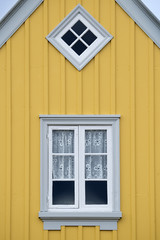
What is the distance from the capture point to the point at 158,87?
19.4 ft

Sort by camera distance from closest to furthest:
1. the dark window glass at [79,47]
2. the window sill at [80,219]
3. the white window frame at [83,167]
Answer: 1. the window sill at [80,219]
2. the white window frame at [83,167]
3. the dark window glass at [79,47]

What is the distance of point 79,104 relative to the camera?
19.3ft

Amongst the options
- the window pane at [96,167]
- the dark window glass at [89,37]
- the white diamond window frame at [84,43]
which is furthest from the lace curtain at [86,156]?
the dark window glass at [89,37]

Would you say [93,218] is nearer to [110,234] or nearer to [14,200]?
[110,234]

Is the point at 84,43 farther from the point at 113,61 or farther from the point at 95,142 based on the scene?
the point at 95,142

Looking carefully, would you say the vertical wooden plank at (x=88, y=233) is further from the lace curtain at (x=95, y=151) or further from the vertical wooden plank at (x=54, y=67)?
the vertical wooden plank at (x=54, y=67)

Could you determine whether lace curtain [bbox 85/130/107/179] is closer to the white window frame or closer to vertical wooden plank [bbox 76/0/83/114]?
the white window frame

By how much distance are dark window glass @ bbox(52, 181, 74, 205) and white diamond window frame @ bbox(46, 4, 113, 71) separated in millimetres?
1769

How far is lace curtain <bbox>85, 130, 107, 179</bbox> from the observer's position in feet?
19.5

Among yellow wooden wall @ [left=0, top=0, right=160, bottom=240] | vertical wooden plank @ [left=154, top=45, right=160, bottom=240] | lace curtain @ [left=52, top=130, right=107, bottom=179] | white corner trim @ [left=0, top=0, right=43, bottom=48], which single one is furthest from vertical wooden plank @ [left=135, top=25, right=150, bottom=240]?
white corner trim @ [left=0, top=0, right=43, bottom=48]

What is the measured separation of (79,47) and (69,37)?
8.8 inches

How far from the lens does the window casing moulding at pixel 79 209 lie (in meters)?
5.79

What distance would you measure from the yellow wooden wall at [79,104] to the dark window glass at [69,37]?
235 mm

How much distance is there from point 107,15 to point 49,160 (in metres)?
2.39
